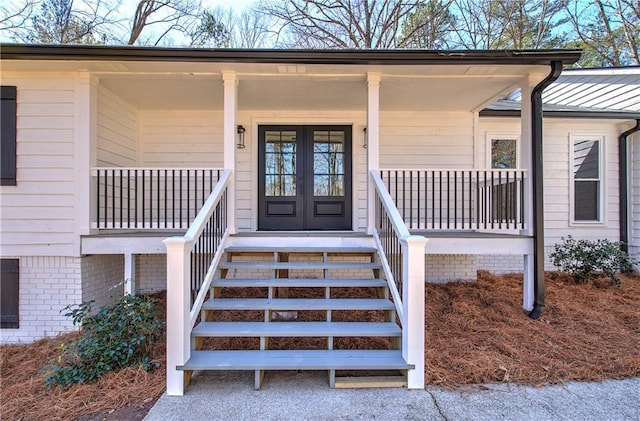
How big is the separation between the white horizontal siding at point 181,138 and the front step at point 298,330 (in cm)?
254

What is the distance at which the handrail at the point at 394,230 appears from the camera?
10.1 ft

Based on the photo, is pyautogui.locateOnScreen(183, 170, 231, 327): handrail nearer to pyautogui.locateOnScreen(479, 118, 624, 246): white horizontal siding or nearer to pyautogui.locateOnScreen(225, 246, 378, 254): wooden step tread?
pyautogui.locateOnScreen(225, 246, 378, 254): wooden step tread

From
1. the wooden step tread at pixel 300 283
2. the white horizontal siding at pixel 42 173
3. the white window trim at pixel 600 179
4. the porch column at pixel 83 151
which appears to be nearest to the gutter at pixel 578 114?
the white window trim at pixel 600 179

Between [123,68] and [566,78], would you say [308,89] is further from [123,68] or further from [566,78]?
[566,78]

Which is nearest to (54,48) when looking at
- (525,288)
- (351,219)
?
(351,219)

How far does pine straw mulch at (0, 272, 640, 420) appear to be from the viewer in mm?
2664

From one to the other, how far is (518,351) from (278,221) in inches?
155

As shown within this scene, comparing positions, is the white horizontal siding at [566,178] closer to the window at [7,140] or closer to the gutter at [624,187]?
the gutter at [624,187]

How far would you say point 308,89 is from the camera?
495cm

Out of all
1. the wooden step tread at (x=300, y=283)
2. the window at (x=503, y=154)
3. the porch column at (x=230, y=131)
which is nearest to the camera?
the wooden step tread at (x=300, y=283)

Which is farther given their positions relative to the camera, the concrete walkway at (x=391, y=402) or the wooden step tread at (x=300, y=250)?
the wooden step tread at (x=300, y=250)

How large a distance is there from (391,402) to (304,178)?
4.05 m

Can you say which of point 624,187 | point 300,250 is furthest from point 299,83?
point 624,187

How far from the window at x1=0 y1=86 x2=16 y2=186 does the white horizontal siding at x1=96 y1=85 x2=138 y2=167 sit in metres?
0.89
